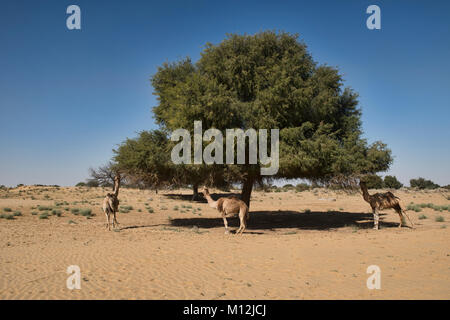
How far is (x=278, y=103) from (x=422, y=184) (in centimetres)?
9058

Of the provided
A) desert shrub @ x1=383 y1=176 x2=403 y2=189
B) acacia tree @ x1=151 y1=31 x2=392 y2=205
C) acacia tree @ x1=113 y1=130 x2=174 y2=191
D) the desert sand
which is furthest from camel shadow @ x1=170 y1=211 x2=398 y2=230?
desert shrub @ x1=383 y1=176 x2=403 y2=189

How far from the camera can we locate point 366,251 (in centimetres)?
1172

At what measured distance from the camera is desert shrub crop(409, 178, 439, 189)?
88.6 m

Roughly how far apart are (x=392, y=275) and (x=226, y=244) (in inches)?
257

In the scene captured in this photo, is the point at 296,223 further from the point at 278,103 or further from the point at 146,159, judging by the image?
the point at 146,159

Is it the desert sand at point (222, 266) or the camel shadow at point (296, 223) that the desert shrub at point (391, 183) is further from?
the desert sand at point (222, 266)

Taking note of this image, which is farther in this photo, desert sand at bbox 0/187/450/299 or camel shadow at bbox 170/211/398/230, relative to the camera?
camel shadow at bbox 170/211/398/230

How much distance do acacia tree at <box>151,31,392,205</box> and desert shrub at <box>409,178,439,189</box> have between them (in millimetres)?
82958

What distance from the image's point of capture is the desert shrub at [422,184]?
88625 mm

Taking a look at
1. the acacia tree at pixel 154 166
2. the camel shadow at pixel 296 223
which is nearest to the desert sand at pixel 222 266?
the acacia tree at pixel 154 166

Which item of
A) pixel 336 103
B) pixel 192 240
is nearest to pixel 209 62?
pixel 336 103

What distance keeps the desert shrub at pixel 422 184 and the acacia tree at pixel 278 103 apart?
272 feet

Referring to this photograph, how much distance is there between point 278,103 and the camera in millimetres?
17781

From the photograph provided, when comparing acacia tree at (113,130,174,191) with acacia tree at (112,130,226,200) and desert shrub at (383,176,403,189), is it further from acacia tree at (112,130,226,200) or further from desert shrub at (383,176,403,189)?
desert shrub at (383,176,403,189)
